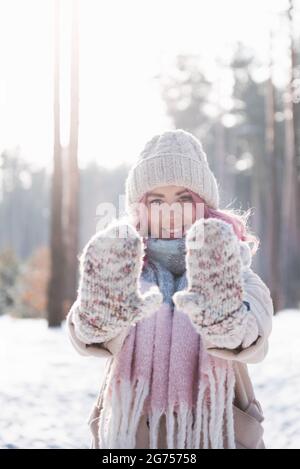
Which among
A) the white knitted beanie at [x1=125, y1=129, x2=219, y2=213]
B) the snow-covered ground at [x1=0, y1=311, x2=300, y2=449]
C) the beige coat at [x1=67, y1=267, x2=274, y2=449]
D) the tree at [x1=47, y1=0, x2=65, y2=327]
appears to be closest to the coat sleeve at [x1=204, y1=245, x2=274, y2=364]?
the beige coat at [x1=67, y1=267, x2=274, y2=449]

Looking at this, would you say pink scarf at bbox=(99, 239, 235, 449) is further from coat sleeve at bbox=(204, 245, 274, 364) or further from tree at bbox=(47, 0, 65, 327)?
tree at bbox=(47, 0, 65, 327)

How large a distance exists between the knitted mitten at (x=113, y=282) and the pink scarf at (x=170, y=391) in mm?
263

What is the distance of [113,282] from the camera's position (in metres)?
1.73

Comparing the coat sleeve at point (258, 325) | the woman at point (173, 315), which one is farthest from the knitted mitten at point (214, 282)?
the coat sleeve at point (258, 325)

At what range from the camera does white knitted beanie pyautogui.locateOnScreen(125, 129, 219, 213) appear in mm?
2311

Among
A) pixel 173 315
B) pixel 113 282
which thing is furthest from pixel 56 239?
pixel 113 282

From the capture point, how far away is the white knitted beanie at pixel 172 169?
231 cm

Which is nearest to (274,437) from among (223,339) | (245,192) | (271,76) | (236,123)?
(223,339)

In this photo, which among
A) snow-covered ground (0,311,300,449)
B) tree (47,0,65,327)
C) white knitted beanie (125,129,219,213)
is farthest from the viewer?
tree (47,0,65,327)

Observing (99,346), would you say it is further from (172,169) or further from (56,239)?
(56,239)

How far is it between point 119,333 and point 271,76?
1665 cm

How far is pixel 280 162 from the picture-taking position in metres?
33.2

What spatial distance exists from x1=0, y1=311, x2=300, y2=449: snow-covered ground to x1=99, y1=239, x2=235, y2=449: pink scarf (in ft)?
10.1

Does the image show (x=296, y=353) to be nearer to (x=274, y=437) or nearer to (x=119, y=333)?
(x=274, y=437)
